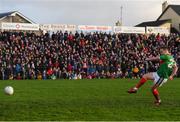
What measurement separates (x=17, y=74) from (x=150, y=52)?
13.7 metres

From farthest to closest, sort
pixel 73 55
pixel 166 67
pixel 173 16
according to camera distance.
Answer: pixel 173 16 → pixel 73 55 → pixel 166 67

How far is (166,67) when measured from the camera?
44.4ft

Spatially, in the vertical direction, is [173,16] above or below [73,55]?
above

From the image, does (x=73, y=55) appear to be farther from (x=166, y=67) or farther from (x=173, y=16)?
(x=173, y=16)

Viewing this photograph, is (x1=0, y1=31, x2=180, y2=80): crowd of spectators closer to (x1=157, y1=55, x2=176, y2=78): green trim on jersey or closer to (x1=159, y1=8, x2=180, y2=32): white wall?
(x1=157, y1=55, x2=176, y2=78): green trim on jersey

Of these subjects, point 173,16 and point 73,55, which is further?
point 173,16

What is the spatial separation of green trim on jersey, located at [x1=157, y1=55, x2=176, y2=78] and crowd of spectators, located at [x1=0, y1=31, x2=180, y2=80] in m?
20.4

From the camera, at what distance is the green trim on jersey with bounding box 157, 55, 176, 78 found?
13454mm

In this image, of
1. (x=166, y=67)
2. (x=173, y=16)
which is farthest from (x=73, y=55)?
(x=173, y=16)

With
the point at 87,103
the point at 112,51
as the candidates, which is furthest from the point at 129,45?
the point at 87,103

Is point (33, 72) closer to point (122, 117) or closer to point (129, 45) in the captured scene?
point (129, 45)

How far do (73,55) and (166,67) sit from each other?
22222 mm

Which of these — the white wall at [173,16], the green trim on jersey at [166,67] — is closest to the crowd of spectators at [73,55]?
the green trim on jersey at [166,67]

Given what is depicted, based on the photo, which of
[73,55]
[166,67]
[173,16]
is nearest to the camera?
[166,67]
